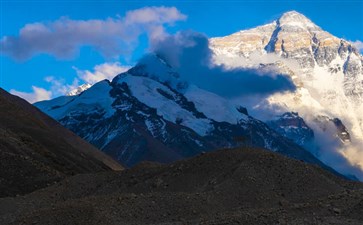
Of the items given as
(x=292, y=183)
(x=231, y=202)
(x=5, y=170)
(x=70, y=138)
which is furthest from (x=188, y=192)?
(x=70, y=138)

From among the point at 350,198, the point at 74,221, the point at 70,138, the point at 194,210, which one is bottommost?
the point at 74,221

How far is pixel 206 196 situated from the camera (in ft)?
148

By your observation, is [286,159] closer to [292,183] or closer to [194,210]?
[292,183]

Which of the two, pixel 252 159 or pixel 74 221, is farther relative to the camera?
pixel 252 159

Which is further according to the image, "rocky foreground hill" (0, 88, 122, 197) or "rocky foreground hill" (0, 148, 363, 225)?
"rocky foreground hill" (0, 88, 122, 197)

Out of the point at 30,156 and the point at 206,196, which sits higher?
the point at 30,156

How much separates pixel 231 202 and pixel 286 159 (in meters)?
8.45

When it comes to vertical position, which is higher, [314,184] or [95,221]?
[314,184]

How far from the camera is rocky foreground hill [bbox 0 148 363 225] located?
39312mm

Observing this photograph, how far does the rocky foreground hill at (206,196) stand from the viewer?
3931cm

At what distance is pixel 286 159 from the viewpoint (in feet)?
170

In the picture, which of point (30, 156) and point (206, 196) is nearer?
point (206, 196)

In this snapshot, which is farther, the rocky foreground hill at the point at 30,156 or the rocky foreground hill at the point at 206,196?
the rocky foreground hill at the point at 30,156

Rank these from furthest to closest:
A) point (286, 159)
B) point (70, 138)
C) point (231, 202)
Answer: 1. point (70, 138)
2. point (286, 159)
3. point (231, 202)
